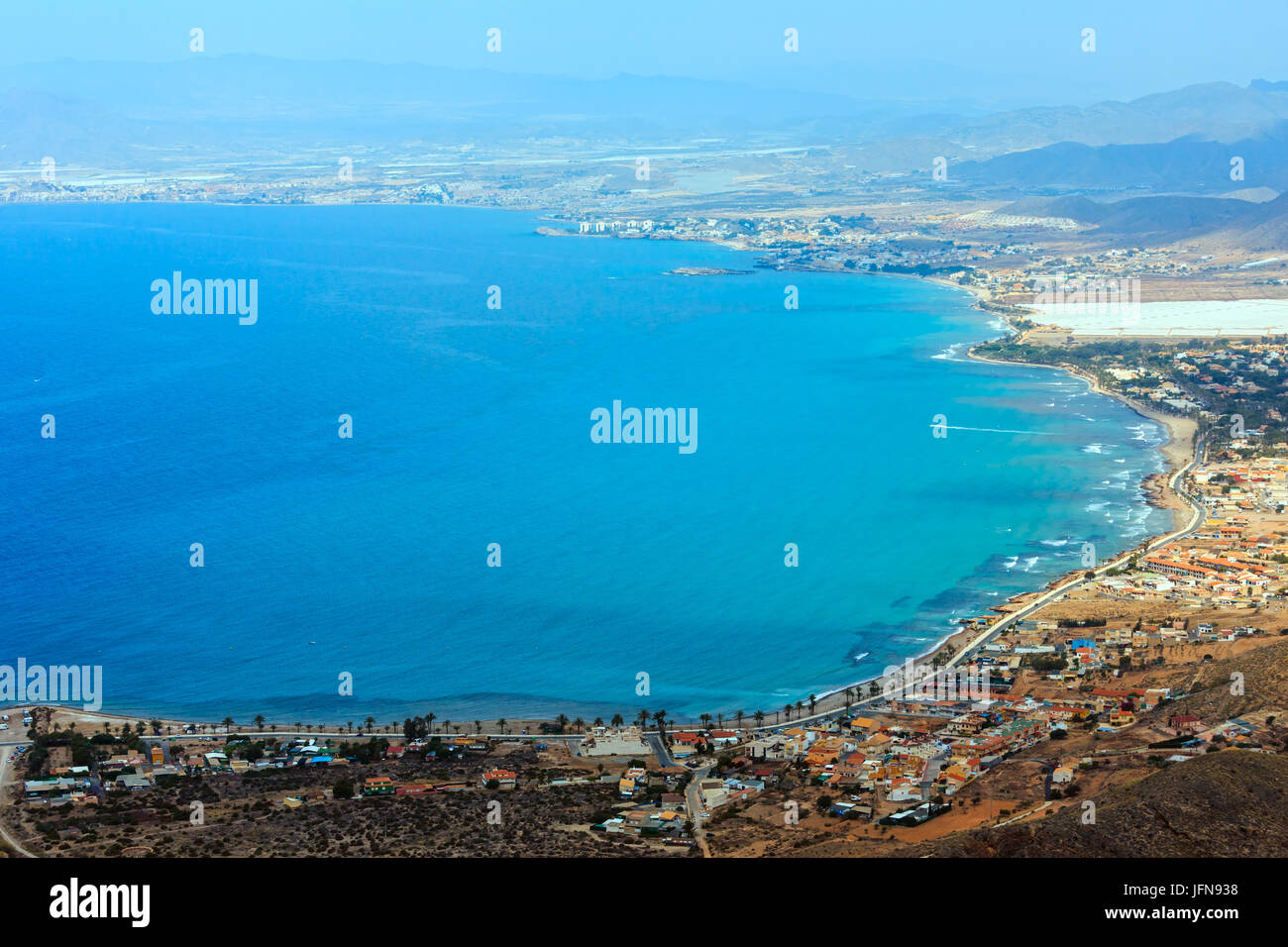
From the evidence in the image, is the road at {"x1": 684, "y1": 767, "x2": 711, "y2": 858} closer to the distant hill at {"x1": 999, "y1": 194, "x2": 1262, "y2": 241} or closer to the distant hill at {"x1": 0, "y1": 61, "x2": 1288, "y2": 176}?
the distant hill at {"x1": 999, "y1": 194, "x2": 1262, "y2": 241}

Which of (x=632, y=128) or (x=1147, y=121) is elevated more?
(x=632, y=128)

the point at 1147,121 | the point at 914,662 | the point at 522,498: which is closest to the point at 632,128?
the point at 1147,121

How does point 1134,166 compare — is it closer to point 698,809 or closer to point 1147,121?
point 1147,121

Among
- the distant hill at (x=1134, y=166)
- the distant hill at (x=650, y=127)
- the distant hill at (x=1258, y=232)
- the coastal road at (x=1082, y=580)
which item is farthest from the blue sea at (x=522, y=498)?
the distant hill at (x=650, y=127)

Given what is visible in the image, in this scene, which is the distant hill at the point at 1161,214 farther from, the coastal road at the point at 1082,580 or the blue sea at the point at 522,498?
the coastal road at the point at 1082,580

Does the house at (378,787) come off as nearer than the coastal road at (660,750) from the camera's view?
Yes

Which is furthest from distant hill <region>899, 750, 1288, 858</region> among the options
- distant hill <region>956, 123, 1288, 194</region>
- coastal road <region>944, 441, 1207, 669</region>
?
distant hill <region>956, 123, 1288, 194</region>
